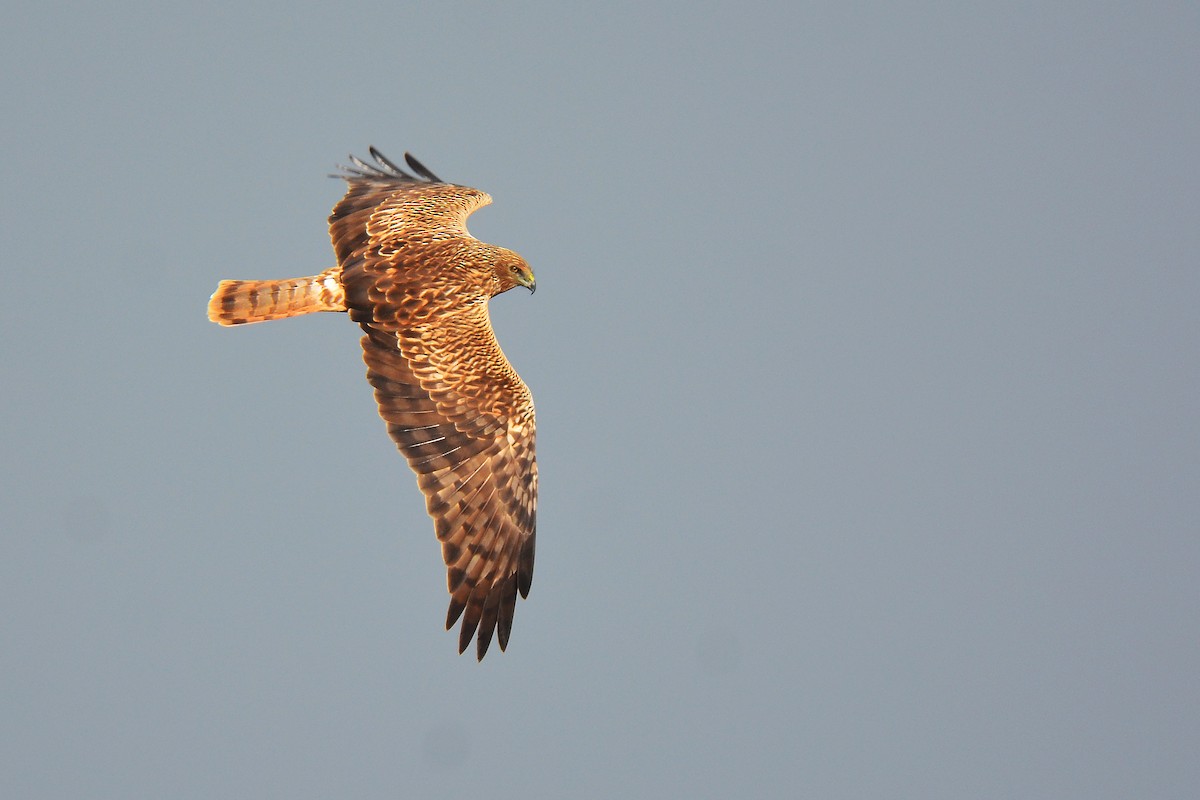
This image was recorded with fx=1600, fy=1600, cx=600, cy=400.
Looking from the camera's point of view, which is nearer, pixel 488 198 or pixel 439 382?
pixel 439 382

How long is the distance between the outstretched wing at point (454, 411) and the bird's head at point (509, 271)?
423 millimetres

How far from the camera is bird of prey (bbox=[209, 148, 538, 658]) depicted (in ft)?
47.2

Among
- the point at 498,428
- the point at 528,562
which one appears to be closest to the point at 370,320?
the point at 498,428

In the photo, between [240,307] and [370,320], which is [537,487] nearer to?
[370,320]

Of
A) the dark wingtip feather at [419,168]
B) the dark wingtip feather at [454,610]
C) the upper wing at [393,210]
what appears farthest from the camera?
the dark wingtip feather at [419,168]

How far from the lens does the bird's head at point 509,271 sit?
15969 mm

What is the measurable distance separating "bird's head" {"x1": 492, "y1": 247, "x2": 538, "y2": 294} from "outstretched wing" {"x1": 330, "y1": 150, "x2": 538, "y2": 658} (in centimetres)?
42

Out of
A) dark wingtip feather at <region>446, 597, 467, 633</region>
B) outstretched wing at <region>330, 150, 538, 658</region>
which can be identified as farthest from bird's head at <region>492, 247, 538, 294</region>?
dark wingtip feather at <region>446, 597, 467, 633</region>

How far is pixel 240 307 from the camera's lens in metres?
15.3

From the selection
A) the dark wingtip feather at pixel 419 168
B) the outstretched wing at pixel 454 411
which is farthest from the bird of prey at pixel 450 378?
the dark wingtip feather at pixel 419 168

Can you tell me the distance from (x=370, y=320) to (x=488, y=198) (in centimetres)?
346

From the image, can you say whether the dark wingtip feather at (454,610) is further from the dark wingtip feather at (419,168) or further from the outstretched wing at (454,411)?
the dark wingtip feather at (419,168)

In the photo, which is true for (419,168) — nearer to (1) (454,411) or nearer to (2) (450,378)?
(2) (450,378)

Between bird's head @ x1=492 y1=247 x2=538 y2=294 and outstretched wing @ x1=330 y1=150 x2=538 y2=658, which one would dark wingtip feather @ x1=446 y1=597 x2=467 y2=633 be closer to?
outstretched wing @ x1=330 y1=150 x2=538 y2=658
